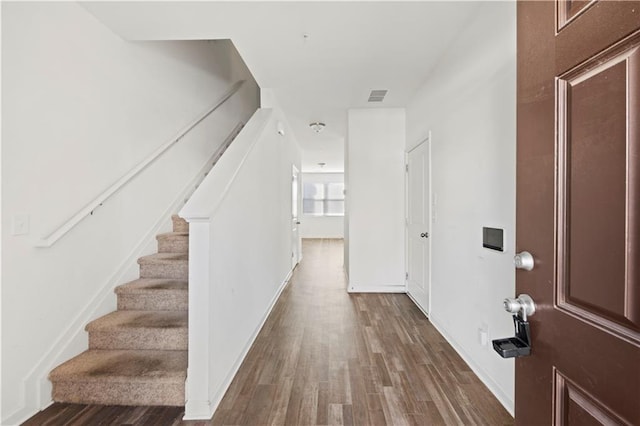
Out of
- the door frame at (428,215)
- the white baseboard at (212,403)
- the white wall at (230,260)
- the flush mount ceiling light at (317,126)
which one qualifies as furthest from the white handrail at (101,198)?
the door frame at (428,215)

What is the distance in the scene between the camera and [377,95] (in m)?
3.51

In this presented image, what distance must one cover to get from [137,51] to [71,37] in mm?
662

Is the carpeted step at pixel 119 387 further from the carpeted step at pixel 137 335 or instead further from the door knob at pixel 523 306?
the door knob at pixel 523 306

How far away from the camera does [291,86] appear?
321 cm

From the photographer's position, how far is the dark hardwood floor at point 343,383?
5.49ft

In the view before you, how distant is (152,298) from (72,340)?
0.51 metres

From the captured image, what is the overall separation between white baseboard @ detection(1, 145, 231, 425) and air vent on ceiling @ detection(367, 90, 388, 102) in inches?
110

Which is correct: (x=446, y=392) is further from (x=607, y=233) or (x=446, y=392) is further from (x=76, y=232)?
(x=76, y=232)

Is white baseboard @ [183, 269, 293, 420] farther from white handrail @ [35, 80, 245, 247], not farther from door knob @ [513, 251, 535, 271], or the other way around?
door knob @ [513, 251, 535, 271]

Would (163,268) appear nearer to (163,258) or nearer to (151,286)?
(163,258)

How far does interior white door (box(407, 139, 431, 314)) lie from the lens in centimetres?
322

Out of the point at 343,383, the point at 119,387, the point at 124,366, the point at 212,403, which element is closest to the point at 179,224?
the point at 124,366

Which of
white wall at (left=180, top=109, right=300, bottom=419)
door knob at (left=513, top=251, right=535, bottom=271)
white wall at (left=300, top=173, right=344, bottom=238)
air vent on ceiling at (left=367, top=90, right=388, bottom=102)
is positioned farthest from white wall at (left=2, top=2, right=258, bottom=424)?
white wall at (left=300, top=173, right=344, bottom=238)

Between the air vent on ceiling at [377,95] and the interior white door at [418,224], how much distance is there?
755 millimetres
